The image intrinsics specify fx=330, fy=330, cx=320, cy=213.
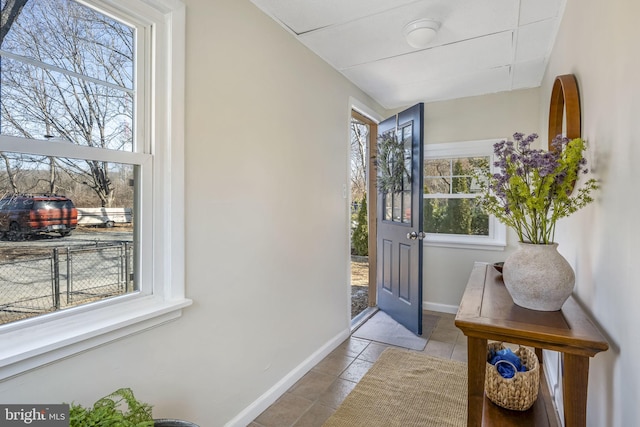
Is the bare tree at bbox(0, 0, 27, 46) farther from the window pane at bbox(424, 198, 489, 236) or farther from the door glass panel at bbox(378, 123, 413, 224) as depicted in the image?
the window pane at bbox(424, 198, 489, 236)

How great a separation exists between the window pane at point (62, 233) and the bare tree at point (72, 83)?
1 cm

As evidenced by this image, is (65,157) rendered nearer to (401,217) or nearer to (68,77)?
(68,77)

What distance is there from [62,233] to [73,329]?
34 centimetres

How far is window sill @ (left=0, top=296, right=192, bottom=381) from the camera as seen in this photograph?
1.00 metres

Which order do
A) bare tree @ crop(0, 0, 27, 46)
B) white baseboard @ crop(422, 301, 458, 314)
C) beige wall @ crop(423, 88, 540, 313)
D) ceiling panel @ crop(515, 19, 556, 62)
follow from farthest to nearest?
white baseboard @ crop(422, 301, 458, 314)
beige wall @ crop(423, 88, 540, 313)
ceiling panel @ crop(515, 19, 556, 62)
bare tree @ crop(0, 0, 27, 46)

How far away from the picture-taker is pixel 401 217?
3336mm

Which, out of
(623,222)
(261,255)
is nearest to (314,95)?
(261,255)

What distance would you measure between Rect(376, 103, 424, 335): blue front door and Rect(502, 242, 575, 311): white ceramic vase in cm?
182

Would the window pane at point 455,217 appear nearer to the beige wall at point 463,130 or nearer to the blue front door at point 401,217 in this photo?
the beige wall at point 463,130

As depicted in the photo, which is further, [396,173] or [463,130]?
[463,130]

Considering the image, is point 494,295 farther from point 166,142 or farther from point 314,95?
point 314,95

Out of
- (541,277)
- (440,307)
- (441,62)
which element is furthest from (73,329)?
(440,307)

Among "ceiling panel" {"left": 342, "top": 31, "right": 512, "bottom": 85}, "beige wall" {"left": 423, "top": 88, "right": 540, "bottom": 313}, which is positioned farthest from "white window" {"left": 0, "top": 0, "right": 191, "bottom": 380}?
"beige wall" {"left": 423, "top": 88, "right": 540, "bottom": 313}

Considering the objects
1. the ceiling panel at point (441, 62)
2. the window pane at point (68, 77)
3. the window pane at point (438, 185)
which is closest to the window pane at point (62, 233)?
the window pane at point (68, 77)
